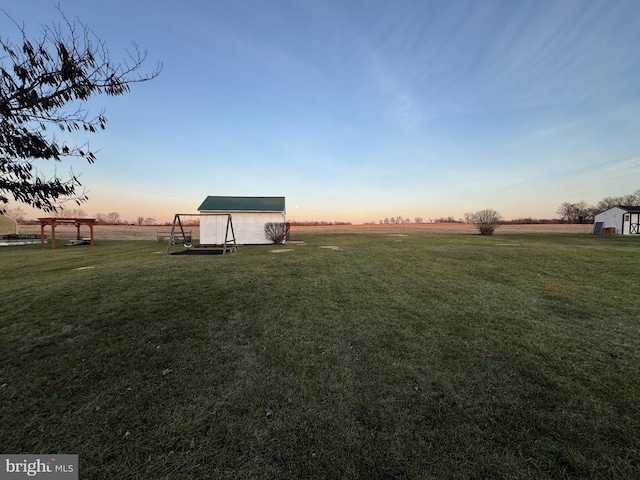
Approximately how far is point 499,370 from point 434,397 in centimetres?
118

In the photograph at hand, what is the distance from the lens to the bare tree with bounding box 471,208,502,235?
32.6 meters

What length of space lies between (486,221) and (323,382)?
1497 inches

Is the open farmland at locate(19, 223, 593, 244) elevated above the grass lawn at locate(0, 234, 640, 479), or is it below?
above

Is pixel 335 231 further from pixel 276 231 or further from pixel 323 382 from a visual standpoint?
pixel 323 382

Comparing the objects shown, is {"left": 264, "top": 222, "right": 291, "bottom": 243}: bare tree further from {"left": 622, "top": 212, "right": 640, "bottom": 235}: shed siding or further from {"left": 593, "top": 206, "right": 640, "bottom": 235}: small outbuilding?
{"left": 622, "top": 212, "right": 640, "bottom": 235}: shed siding

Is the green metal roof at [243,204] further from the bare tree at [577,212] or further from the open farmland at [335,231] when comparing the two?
the bare tree at [577,212]

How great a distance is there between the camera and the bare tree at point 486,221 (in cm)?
3256

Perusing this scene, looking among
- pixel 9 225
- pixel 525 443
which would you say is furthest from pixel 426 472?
pixel 9 225

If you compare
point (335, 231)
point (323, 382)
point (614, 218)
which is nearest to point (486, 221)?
point (614, 218)

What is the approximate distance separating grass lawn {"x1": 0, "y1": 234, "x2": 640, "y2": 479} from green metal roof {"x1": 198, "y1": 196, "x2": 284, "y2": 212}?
15.6 meters

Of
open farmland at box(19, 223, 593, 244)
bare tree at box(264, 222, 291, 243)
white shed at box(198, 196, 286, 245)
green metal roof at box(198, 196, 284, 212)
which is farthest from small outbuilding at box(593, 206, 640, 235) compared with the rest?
white shed at box(198, 196, 286, 245)

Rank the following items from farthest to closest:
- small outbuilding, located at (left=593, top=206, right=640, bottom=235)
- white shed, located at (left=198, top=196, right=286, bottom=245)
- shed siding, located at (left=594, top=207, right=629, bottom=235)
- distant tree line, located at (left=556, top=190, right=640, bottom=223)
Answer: distant tree line, located at (left=556, top=190, right=640, bottom=223)
shed siding, located at (left=594, top=207, right=629, bottom=235)
small outbuilding, located at (left=593, top=206, right=640, bottom=235)
white shed, located at (left=198, top=196, right=286, bottom=245)

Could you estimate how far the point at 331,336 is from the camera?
15.2 ft

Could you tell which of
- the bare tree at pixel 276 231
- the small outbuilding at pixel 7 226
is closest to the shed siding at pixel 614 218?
the bare tree at pixel 276 231
